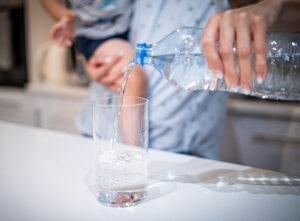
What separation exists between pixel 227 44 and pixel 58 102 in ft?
4.46

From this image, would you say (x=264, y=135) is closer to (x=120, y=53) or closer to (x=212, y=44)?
(x=120, y=53)

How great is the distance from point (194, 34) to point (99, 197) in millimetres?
289

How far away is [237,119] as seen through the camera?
152cm

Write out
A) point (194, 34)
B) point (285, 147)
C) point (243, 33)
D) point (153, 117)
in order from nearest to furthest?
point (243, 33)
point (194, 34)
point (153, 117)
point (285, 147)

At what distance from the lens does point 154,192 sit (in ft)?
1.85

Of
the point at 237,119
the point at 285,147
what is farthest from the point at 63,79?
the point at 285,147

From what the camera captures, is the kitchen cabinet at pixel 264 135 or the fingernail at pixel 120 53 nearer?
the fingernail at pixel 120 53

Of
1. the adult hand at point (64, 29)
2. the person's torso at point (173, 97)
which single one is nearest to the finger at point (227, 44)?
the person's torso at point (173, 97)

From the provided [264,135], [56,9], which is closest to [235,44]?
[56,9]

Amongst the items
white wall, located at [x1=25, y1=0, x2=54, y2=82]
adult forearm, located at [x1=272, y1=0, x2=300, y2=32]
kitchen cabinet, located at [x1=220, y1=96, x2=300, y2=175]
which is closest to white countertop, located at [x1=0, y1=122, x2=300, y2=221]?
adult forearm, located at [x1=272, y1=0, x2=300, y2=32]

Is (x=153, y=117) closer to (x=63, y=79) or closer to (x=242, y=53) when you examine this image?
(x=242, y=53)

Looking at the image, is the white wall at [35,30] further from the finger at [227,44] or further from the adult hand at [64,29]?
the finger at [227,44]

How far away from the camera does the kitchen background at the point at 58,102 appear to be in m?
1.46

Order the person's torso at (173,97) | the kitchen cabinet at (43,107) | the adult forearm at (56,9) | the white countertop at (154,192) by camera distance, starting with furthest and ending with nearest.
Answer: the kitchen cabinet at (43,107)
the adult forearm at (56,9)
the person's torso at (173,97)
the white countertop at (154,192)
